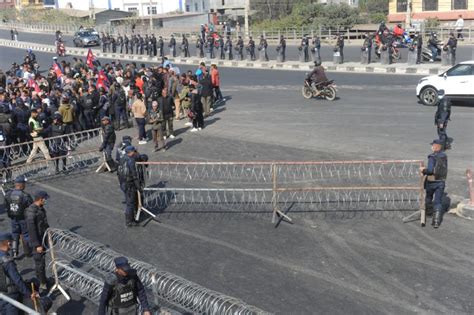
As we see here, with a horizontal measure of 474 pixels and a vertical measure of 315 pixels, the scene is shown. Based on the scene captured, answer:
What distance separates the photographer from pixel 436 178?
932 cm

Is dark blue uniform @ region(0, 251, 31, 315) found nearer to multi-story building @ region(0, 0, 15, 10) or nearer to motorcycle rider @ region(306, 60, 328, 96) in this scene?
motorcycle rider @ region(306, 60, 328, 96)

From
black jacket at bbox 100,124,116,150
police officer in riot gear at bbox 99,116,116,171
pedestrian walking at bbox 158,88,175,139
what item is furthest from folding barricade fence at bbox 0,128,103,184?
pedestrian walking at bbox 158,88,175,139

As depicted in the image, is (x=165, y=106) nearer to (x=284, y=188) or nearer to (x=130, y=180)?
(x=284, y=188)

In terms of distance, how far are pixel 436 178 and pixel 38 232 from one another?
6.60 meters

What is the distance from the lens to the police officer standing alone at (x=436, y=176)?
9.20 m

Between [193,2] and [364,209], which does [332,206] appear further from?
[193,2]

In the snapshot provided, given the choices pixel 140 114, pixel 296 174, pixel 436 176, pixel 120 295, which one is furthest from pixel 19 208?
pixel 140 114

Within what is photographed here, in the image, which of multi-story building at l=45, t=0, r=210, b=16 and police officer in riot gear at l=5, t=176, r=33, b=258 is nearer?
police officer in riot gear at l=5, t=176, r=33, b=258

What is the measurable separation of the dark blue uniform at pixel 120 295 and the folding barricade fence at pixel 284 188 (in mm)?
4345

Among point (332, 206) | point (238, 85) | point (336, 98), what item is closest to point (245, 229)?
point (332, 206)

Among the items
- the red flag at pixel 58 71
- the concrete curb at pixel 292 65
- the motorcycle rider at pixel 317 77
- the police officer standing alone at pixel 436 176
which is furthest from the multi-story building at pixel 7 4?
the police officer standing alone at pixel 436 176

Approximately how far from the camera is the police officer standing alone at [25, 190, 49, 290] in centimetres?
785

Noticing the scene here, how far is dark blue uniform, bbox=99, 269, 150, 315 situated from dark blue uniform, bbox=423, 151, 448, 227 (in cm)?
567

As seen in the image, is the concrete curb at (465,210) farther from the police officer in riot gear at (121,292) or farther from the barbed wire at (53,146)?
the barbed wire at (53,146)
